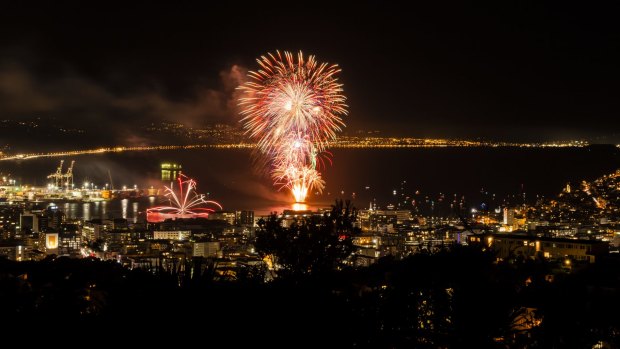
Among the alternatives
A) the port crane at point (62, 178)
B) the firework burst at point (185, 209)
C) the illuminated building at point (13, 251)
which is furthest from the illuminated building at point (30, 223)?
the port crane at point (62, 178)

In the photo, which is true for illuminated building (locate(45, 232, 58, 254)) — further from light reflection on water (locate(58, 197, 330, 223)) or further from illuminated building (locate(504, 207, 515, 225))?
illuminated building (locate(504, 207, 515, 225))

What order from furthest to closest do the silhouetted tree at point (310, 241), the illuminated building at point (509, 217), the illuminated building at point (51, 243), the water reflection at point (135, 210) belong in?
1. the water reflection at point (135, 210)
2. the illuminated building at point (509, 217)
3. the illuminated building at point (51, 243)
4. the silhouetted tree at point (310, 241)

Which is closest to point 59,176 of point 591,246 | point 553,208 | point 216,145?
point 216,145

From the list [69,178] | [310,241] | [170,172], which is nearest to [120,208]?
[170,172]

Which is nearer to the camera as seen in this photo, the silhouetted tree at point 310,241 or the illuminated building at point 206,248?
the silhouetted tree at point 310,241

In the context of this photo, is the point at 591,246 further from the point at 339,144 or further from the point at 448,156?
the point at 448,156

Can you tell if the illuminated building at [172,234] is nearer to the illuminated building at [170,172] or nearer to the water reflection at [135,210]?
the water reflection at [135,210]

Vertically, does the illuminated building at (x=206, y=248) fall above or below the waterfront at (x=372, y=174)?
below

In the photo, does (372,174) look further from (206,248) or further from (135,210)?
(206,248)

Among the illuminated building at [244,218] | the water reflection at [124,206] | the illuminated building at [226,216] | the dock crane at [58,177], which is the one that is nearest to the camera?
the illuminated building at [244,218]
